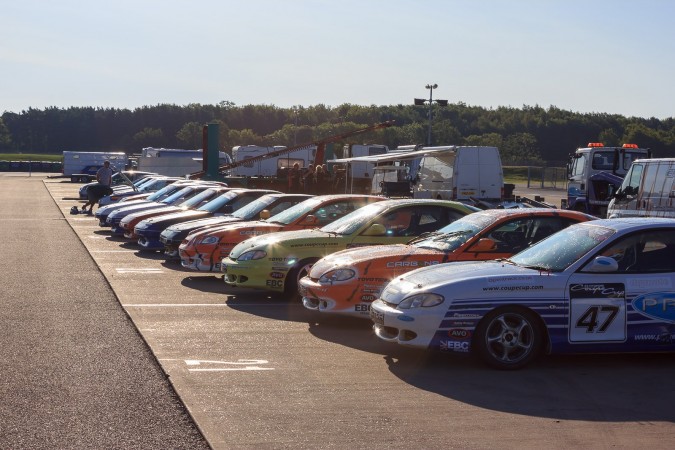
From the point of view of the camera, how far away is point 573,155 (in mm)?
31234

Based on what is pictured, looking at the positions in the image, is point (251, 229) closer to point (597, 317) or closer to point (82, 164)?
point (597, 317)

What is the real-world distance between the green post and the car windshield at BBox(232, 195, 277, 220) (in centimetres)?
2087

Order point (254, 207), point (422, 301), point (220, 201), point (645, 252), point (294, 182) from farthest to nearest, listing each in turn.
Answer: point (294, 182) → point (220, 201) → point (254, 207) → point (645, 252) → point (422, 301)

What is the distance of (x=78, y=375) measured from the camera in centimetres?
805

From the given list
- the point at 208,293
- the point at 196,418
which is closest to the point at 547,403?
the point at 196,418

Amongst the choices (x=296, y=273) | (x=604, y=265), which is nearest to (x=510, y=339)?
(x=604, y=265)

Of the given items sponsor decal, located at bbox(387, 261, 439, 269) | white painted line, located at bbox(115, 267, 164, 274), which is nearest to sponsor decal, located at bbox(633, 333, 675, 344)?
sponsor decal, located at bbox(387, 261, 439, 269)

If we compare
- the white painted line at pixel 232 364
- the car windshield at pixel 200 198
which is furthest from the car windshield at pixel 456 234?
the car windshield at pixel 200 198

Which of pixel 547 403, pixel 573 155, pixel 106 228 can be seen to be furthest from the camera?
pixel 573 155

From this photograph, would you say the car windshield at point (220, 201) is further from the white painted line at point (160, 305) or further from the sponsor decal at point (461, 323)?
the sponsor decal at point (461, 323)

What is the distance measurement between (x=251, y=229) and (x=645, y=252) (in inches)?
278

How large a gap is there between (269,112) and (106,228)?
129 metres

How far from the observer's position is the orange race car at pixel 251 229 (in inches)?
566

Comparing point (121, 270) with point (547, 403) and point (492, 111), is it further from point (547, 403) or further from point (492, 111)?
point (492, 111)
